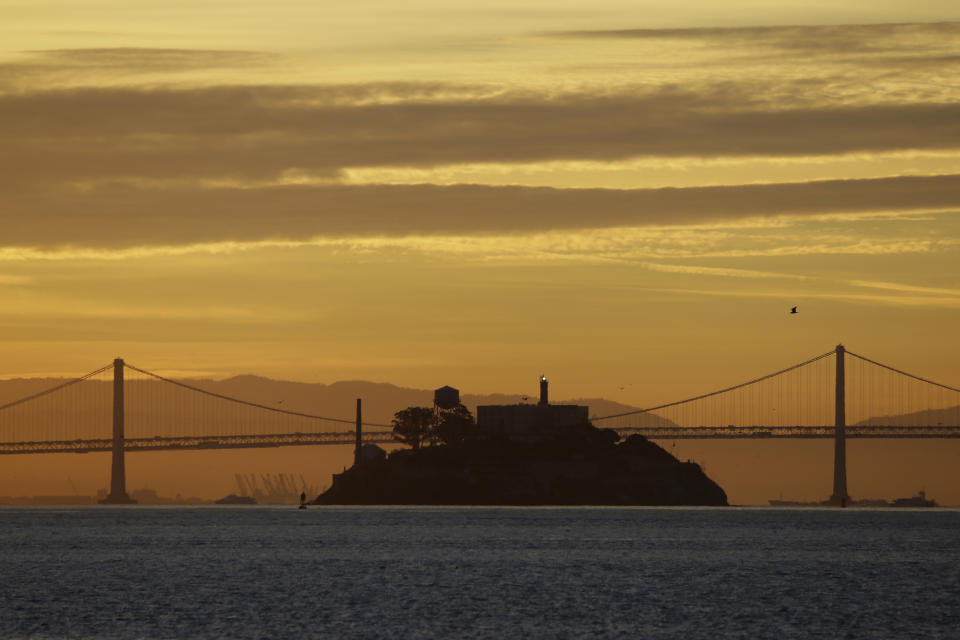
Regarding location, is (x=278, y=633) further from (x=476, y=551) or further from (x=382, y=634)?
(x=476, y=551)

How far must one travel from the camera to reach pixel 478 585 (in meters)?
67.9

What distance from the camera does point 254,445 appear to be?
594ft

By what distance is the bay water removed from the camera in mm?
51719

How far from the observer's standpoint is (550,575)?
246 feet

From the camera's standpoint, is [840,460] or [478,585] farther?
[840,460]

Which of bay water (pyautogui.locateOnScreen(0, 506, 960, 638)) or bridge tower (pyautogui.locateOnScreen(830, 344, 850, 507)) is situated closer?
bay water (pyautogui.locateOnScreen(0, 506, 960, 638))

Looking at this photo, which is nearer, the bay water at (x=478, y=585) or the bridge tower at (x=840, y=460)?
the bay water at (x=478, y=585)

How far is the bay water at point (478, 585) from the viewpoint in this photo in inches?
2036

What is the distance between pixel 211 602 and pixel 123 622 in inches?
292

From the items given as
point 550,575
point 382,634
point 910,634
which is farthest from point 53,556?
point 910,634

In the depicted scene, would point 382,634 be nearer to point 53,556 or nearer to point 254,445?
point 53,556

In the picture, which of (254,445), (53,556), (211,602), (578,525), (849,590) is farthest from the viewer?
(254,445)

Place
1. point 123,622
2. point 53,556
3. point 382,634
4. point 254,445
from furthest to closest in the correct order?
point 254,445 < point 53,556 < point 123,622 < point 382,634

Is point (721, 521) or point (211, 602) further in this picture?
point (721, 521)
